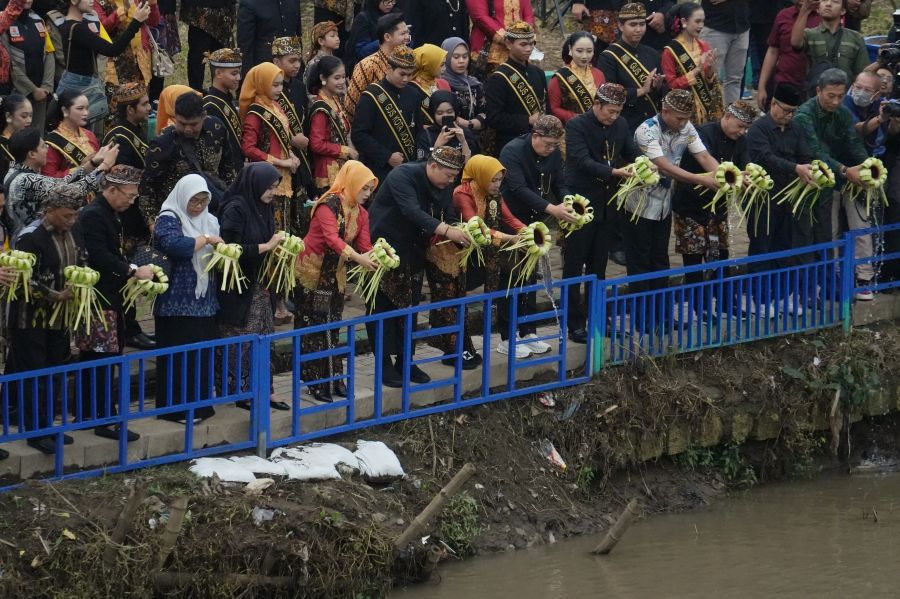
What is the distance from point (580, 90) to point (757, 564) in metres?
4.32

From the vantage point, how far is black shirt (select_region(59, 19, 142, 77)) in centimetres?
1194

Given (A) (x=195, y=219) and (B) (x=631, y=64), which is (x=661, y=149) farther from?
(A) (x=195, y=219)

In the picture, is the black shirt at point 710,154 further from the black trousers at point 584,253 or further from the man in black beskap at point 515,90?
the man in black beskap at point 515,90

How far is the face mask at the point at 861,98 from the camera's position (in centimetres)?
1292

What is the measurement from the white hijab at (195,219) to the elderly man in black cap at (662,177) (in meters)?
3.36

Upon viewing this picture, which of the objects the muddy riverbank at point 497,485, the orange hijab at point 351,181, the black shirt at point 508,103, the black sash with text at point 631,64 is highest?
the black sash with text at point 631,64

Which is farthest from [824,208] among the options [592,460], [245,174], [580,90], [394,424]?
[245,174]

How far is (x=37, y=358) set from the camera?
9156 mm

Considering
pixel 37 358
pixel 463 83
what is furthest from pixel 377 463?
pixel 463 83

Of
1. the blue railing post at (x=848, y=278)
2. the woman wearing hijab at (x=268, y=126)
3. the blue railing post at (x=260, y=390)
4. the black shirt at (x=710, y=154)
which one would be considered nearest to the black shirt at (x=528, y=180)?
the black shirt at (x=710, y=154)

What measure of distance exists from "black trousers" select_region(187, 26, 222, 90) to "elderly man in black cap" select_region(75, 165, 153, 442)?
469cm

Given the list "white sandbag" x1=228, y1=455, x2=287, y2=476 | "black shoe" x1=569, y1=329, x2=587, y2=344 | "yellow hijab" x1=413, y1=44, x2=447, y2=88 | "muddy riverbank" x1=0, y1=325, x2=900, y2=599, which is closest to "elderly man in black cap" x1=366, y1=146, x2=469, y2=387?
"muddy riverbank" x1=0, y1=325, x2=900, y2=599

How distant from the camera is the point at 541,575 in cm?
992

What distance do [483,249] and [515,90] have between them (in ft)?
7.55
